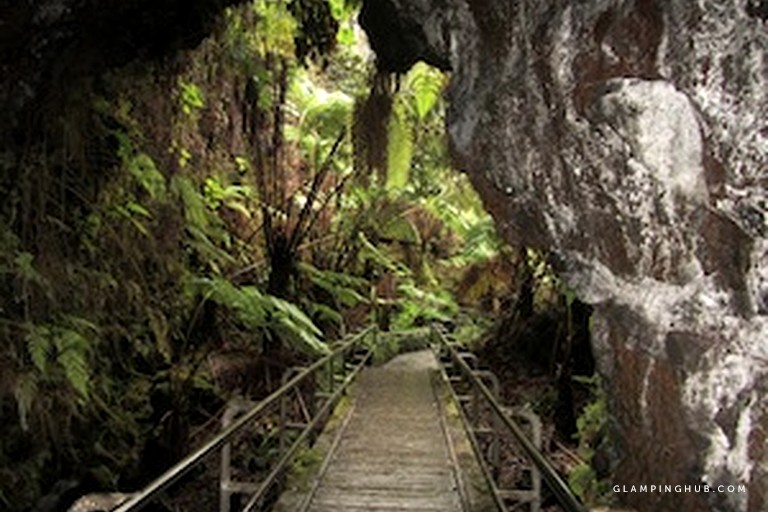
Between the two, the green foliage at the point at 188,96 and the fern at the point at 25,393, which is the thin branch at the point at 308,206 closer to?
the green foliage at the point at 188,96

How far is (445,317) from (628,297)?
13.1m

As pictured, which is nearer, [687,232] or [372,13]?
[687,232]

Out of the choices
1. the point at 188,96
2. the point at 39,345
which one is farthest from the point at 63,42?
the point at 188,96

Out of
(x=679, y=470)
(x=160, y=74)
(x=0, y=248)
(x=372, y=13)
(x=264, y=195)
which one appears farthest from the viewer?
(x=264, y=195)

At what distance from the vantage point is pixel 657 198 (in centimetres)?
281

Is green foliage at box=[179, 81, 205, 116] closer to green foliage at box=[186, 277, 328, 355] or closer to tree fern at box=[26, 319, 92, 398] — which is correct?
green foliage at box=[186, 277, 328, 355]

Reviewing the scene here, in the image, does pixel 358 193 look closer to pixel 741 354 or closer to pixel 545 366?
pixel 545 366

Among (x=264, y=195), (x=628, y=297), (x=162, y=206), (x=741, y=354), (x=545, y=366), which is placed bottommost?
(x=545, y=366)

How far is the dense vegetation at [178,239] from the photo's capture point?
170 inches

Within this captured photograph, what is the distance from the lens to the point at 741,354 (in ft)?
8.63

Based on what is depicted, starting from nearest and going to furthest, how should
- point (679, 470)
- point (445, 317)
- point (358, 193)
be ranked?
point (679, 470) → point (358, 193) → point (445, 317)

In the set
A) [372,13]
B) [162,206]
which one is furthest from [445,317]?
[372,13]

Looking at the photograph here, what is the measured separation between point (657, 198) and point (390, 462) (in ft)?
10.9

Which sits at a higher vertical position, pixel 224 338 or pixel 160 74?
pixel 160 74
